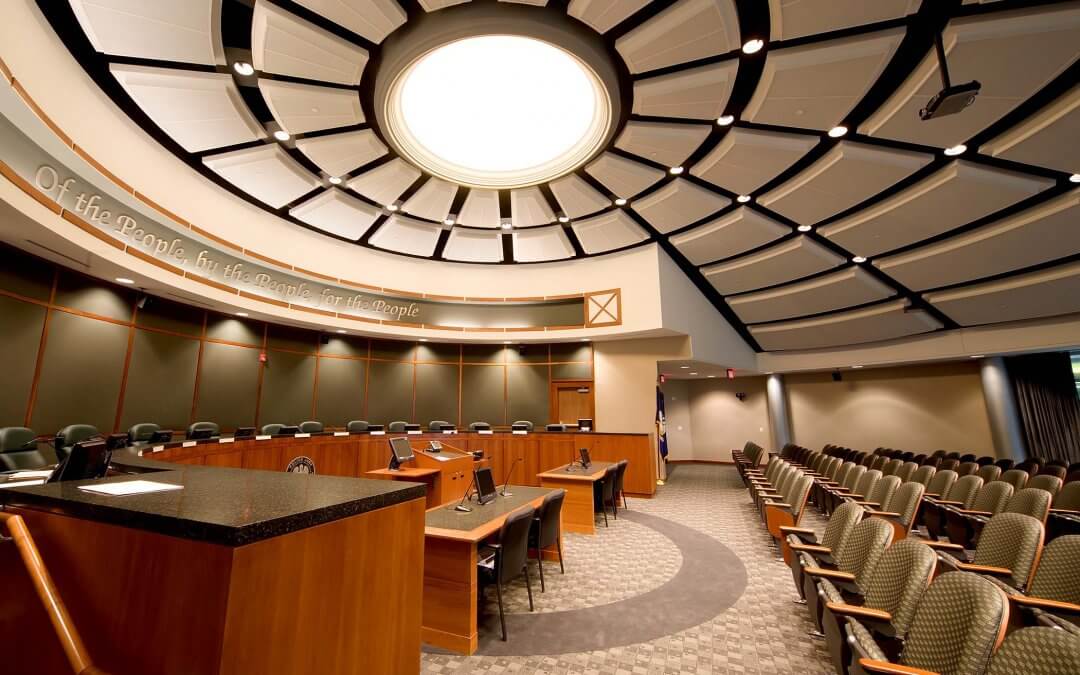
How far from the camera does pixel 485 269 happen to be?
10602 millimetres

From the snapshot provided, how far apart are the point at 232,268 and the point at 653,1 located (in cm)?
722

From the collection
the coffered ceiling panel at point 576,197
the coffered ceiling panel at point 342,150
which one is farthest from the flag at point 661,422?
the coffered ceiling panel at point 342,150

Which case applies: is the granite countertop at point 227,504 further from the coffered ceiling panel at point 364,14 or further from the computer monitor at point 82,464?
the coffered ceiling panel at point 364,14

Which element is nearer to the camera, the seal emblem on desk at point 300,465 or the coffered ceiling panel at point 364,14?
the coffered ceiling panel at point 364,14

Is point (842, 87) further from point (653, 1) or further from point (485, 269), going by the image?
point (485, 269)

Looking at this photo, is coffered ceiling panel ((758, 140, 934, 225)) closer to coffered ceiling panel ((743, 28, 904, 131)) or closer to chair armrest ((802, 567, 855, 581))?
coffered ceiling panel ((743, 28, 904, 131))

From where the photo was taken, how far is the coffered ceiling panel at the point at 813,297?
8617 millimetres

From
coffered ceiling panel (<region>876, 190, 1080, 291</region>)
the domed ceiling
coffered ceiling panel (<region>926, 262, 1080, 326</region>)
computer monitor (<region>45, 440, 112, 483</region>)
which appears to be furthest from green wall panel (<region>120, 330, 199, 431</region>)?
coffered ceiling panel (<region>926, 262, 1080, 326</region>)

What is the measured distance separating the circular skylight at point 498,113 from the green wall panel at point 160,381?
5.18 m

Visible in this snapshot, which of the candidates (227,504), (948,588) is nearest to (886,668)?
(948,588)

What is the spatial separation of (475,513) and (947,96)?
5346 millimetres

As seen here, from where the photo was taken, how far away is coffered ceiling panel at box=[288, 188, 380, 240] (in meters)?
7.50

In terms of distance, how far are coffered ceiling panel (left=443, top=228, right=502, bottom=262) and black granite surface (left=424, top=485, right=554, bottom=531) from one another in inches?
237

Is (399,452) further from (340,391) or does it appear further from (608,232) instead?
(608,232)
